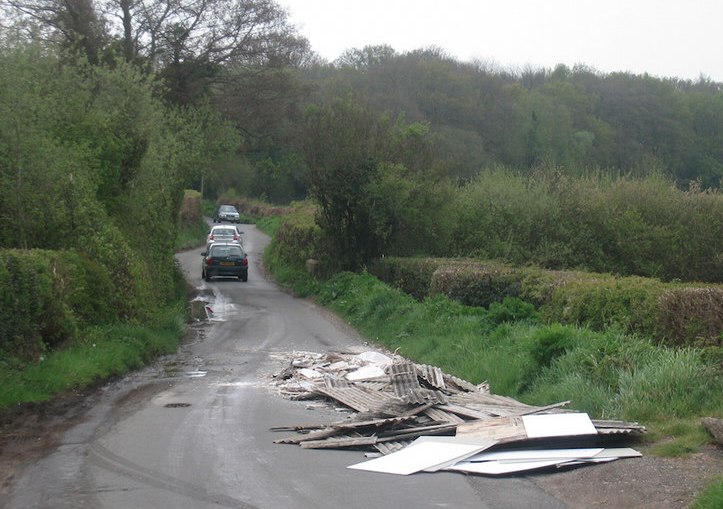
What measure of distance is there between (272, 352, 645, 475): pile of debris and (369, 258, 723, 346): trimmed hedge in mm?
2855

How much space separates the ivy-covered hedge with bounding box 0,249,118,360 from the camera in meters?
13.2

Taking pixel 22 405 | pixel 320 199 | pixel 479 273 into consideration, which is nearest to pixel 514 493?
pixel 22 405

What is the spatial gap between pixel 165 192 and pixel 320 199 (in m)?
7.28

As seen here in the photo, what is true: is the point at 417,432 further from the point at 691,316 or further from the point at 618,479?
the point at 691,316

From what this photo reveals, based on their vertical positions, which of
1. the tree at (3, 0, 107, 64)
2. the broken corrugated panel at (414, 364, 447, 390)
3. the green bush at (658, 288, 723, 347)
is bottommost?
the broken corrugated panel at (414, 364, 447, 390)

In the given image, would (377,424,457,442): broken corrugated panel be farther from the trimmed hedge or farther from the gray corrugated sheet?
the trimmed hedge

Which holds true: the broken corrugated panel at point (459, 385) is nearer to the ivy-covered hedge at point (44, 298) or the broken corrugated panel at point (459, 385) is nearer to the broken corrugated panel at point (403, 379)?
the broken corrugated panel at point (403, 379)

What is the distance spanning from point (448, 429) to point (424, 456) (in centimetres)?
112

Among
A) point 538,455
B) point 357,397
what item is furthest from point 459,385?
point 538,455

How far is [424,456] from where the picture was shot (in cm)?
905

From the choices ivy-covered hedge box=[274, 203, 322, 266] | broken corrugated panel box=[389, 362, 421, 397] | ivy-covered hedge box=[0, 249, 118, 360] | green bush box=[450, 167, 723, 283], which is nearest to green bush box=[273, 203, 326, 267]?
ivy-covered hedge box=[274, 203, 322, 266]

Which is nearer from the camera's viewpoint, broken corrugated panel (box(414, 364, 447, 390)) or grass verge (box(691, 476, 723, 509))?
grass verge (box(691, 476, 723, 509))

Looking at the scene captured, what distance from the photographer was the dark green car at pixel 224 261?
37.6 m

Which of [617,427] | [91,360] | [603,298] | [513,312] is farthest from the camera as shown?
[513,312]
